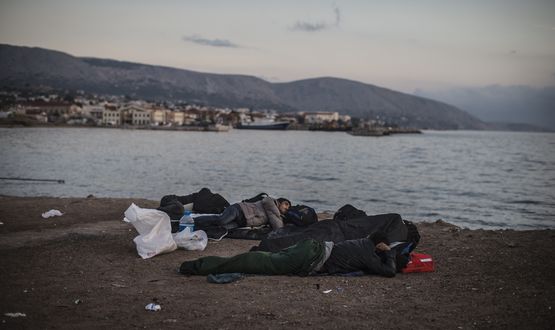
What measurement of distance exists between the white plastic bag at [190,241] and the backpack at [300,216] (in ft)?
4.67

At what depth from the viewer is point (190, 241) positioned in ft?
25.8

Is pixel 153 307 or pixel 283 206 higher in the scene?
pixel 283 206

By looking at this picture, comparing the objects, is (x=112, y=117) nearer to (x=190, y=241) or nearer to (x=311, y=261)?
(x=190, y=241)

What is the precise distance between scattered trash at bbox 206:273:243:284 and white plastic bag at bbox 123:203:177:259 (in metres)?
1.51

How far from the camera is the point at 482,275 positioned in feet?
21.5

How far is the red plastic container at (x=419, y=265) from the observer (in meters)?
6.73

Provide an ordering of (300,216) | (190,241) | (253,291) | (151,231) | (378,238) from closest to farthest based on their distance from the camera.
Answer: (253,291) < (378,238) < (151,231) < (190,241) < (300,216)

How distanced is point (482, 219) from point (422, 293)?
40.7 feet

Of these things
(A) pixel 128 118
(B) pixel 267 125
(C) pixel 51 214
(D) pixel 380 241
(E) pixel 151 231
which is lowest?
(A) pixel 128 118

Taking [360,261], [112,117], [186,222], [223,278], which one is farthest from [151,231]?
[112,117]

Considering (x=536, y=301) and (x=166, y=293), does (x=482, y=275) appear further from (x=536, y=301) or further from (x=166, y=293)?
(x=166, y=293)

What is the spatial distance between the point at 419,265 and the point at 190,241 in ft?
10.4

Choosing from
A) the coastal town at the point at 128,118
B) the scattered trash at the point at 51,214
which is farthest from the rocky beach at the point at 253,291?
the coastal town at the point at 128,118

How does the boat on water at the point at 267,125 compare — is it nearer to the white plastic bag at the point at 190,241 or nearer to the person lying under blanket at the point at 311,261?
the white plastic bag at the point at 190,241
